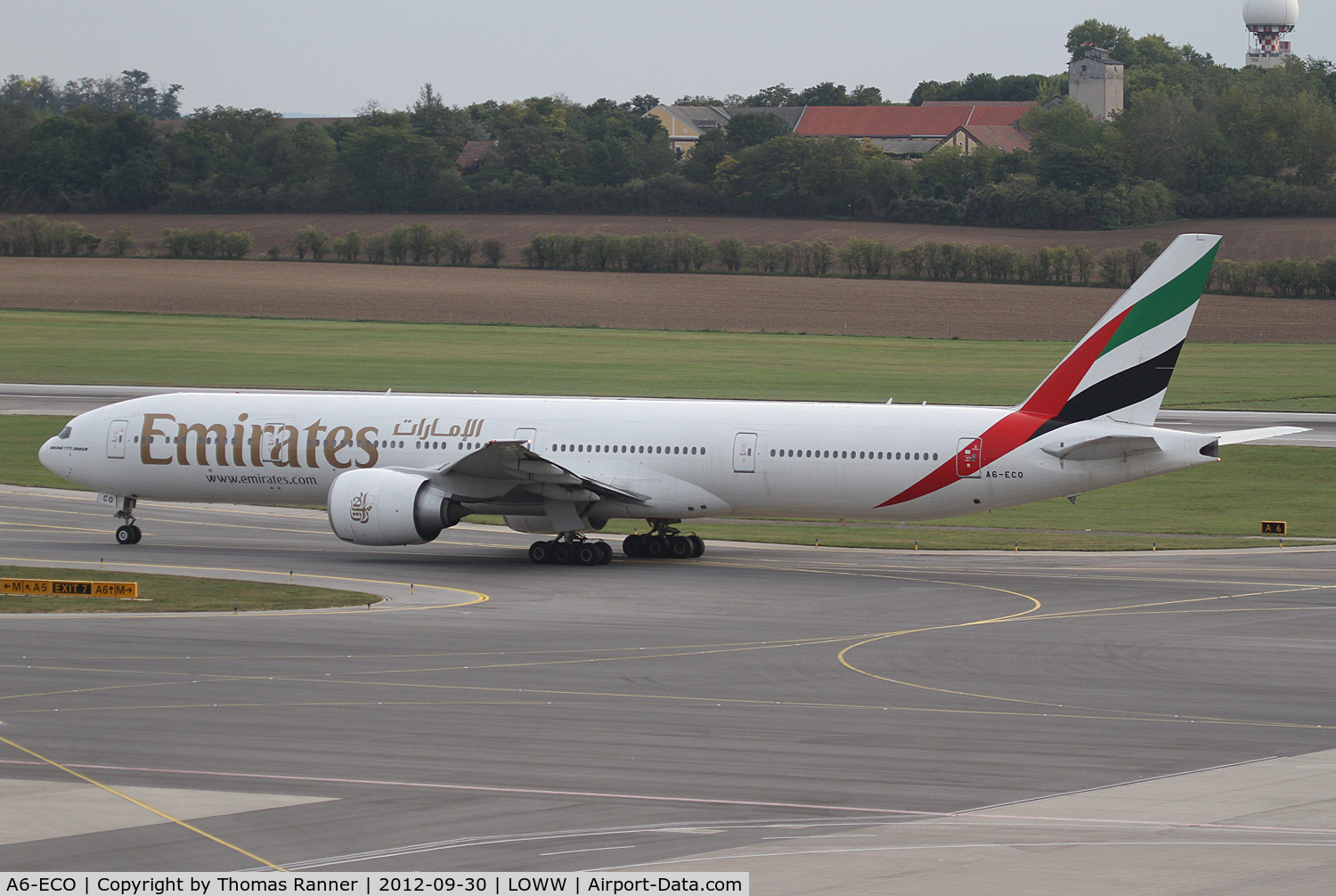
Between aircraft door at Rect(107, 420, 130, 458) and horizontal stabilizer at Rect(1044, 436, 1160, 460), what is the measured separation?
24.3m

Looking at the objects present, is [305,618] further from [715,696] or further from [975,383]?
[975,383]

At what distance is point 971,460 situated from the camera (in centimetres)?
3631

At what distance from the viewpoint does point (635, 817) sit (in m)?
16.8

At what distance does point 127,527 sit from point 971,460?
73.0 feet

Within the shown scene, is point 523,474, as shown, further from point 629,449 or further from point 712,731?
point 712,731

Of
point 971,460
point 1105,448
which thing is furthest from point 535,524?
point 1105,448

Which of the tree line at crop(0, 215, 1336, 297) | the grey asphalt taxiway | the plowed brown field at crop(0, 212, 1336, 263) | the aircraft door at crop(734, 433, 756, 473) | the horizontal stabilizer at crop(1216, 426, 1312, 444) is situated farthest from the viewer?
the plowed brown field at crop(0, 212, 1336, 263)

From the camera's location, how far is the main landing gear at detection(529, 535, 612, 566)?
38.1 metres

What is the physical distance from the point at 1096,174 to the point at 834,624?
12451cm

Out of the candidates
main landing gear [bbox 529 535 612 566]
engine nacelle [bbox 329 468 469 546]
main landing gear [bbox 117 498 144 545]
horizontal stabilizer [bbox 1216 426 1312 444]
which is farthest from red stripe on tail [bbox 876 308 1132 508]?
main landing gear [bbox 117 498 144 545]

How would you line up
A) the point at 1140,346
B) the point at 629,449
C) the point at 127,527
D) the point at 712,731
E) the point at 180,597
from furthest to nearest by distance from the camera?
the point at 127,527
the point at 629,449
the point at 1140,346
the point at 180,597
the point at 712,731

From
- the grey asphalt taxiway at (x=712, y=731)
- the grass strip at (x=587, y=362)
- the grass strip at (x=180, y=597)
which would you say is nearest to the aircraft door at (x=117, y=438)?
the grey asphalt taxiway at (x=712, y=731)

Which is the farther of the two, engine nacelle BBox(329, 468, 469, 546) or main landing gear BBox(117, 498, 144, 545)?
main landing gear BBox(117, 498, 144, 545)

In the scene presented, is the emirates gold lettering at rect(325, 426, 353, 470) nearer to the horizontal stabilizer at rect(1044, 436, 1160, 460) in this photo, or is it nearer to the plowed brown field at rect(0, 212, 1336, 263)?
the horizontal stabilizer at rect(1044, 436, 1160, 460)
